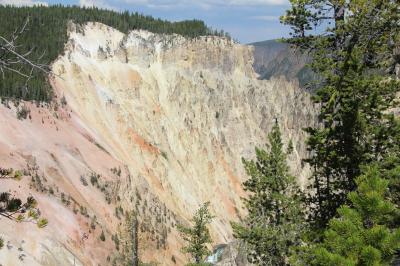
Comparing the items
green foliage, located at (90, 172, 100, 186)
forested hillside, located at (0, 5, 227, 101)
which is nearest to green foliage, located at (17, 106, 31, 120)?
forested hillside, located at (0, 5, 227, 101)

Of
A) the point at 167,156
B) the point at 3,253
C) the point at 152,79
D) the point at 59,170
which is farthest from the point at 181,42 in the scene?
the point at 3,253

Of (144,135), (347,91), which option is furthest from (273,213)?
(144,135)

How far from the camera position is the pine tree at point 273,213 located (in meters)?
23.6

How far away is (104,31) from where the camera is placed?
67.9 m

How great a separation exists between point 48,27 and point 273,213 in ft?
151

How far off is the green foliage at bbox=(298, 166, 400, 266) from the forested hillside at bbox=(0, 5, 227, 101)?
138 ft

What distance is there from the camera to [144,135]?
6269cm

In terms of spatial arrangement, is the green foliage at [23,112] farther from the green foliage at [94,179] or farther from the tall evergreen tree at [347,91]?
the tall evergreen tree at [347,91]

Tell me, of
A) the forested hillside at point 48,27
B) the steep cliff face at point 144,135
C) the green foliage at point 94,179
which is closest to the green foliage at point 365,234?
the steep cliff face at point 144,135

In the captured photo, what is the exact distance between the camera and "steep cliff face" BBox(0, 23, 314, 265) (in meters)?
41.0

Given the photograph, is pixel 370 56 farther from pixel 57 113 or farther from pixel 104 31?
pixel 104 31

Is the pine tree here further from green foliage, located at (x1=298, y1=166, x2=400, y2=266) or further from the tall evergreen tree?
green foliage, located at (x1=298, y1=166, x2=400, y2=266)

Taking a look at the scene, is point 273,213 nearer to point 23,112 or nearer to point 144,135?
point 23,112

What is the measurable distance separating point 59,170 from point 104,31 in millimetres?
29687
